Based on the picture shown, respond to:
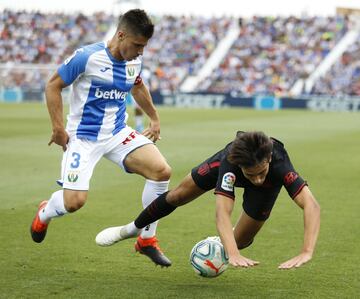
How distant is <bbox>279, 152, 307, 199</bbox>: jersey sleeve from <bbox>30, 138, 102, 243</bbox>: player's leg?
2.14 metres

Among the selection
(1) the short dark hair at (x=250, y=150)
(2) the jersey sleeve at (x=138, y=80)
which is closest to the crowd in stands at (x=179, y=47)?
(2) the jersey sleeve at (x=138, y=80)

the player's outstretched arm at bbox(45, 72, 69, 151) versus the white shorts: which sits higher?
the player's outstretched arm at bbox(45, 72, 69, 151)

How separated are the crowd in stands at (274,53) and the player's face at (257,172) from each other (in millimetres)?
40698

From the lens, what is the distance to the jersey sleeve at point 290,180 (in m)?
6.08

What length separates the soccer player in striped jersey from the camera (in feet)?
24.3

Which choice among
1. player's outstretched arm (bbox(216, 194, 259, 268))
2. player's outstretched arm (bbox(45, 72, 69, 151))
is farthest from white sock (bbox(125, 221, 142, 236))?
player's outstretched arm (bbox(216, 194, 259, 268))

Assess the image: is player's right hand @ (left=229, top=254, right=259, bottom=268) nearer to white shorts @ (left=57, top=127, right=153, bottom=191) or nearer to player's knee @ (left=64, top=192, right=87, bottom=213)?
player's knee @ (left=64, top=192, right=87, bottom=213)

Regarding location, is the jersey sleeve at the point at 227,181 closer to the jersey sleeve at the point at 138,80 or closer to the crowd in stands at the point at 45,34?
the jersey sleeve at the point at 138,80

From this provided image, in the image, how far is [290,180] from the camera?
613 centimetres

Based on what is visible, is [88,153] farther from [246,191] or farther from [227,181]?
[227,181]

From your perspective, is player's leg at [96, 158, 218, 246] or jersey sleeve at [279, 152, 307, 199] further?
player's leg at [96, 158, 218, 246]

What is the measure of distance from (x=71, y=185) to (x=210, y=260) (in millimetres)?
1685

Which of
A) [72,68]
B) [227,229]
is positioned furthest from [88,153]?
[227,229]

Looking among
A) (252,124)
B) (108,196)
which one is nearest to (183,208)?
(108,196)
